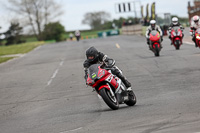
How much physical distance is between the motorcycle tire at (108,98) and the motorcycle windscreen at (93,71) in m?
0.32

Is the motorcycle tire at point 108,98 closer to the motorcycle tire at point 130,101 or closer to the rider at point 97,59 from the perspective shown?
the motorcycle tire at point 130,101

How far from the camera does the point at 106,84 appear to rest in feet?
31.4

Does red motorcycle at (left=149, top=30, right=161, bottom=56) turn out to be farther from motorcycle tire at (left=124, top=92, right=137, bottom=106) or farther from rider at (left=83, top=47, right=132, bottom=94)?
rider at (left=83, top=47, right=132, bottom=94)

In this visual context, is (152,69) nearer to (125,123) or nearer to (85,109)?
(85,109)

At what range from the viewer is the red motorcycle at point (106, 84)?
31.0 ft

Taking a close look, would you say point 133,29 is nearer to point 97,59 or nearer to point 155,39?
point 155,39

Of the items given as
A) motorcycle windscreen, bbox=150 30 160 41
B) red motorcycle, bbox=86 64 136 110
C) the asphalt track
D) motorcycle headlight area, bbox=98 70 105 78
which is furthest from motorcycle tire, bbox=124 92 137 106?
motorcycle windscreen, bbox=150 30 160 41

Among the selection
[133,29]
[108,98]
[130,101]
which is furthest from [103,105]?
[133,29]

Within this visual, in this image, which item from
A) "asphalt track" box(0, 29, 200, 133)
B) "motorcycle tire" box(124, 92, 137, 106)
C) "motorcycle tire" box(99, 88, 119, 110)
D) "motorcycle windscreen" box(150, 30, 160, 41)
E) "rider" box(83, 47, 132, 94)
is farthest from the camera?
"motorcycle windscreen" box(150, 30, 160, 41)

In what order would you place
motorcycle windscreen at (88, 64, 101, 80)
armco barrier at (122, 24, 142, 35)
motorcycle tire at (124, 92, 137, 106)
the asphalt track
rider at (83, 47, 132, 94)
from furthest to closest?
armco barrier at (122, 24, 142, 35) → motorcycle tire at (124, 92, 137, 106) → rider at (83, 47, 132, 94) → motorcycle windscreen at (88, 64, 101, 80) → the asphalt track

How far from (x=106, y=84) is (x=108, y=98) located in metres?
0.31

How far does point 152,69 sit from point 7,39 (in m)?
91.7

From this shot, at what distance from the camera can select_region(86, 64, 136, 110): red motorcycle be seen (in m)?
9.45

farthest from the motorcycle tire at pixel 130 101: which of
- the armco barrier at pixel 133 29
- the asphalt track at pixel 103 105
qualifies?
the armco barrier at pixel 133 29
